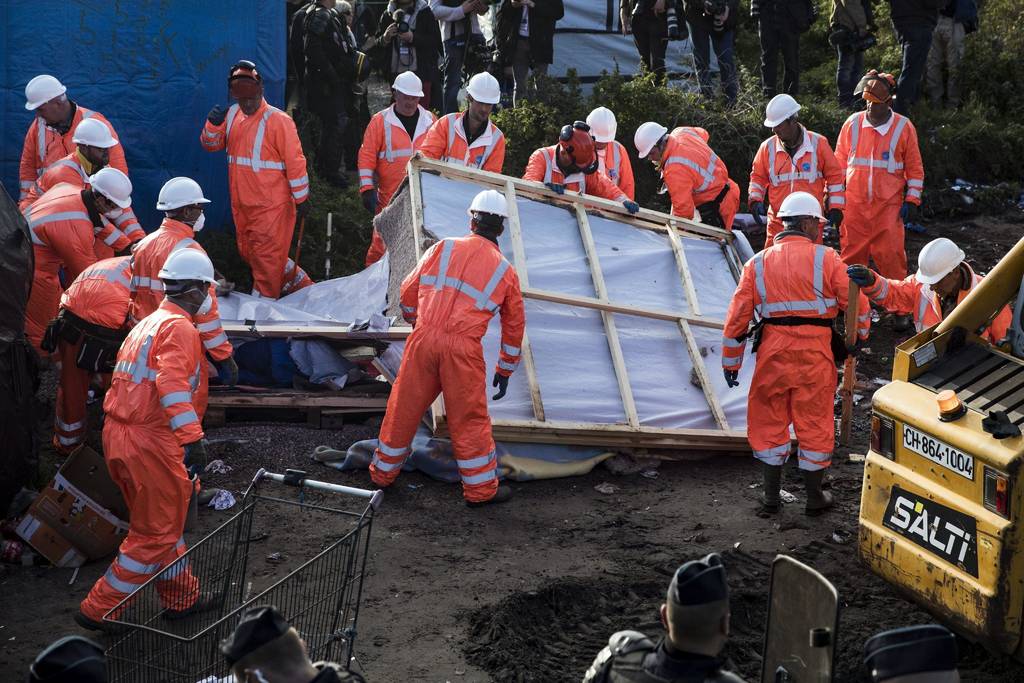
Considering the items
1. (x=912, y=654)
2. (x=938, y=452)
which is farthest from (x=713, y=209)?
(x=912, y=654)

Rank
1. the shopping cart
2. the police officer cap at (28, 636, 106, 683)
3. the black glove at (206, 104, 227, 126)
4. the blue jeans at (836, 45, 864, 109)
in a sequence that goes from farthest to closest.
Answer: the blue jeans at (836, 45, 864, 109), the black glove at (206, 104, 227, 126), the shopping cart, the police officer cap at (28, 636, 106, 683)

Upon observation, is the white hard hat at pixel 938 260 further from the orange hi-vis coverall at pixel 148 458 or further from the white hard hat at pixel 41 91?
the white hard hat at pixel 41 91

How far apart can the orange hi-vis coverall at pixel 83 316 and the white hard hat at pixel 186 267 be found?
5.52 ft

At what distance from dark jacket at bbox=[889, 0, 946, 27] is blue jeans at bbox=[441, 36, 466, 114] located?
4.81 metres

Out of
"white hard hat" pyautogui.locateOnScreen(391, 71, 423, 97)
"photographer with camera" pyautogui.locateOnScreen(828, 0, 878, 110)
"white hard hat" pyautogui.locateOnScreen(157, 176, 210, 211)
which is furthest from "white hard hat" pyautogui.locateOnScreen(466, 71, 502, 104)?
"photographer with camera" pyautogui.locateOnScreen(828, 0, 878, 110)

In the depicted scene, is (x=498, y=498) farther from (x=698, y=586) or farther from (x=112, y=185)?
(x=698, y=586)

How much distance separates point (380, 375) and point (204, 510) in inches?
76.3

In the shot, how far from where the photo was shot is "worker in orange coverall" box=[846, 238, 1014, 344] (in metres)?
7.60

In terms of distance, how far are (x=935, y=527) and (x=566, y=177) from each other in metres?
5.71

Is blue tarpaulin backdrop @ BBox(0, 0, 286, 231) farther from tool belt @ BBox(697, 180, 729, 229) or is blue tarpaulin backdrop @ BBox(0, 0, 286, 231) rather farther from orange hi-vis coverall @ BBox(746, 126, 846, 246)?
orange hi-vis coverall @ BBox(746, 126, 846, 246)

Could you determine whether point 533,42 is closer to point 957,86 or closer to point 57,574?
point 957,86

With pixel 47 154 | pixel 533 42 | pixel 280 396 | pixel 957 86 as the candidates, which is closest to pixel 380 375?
pixel 280 396

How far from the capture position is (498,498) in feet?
26.3

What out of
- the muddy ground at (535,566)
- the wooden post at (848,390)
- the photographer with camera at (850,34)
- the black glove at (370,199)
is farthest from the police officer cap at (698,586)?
the photographer with camera at (850,34)
